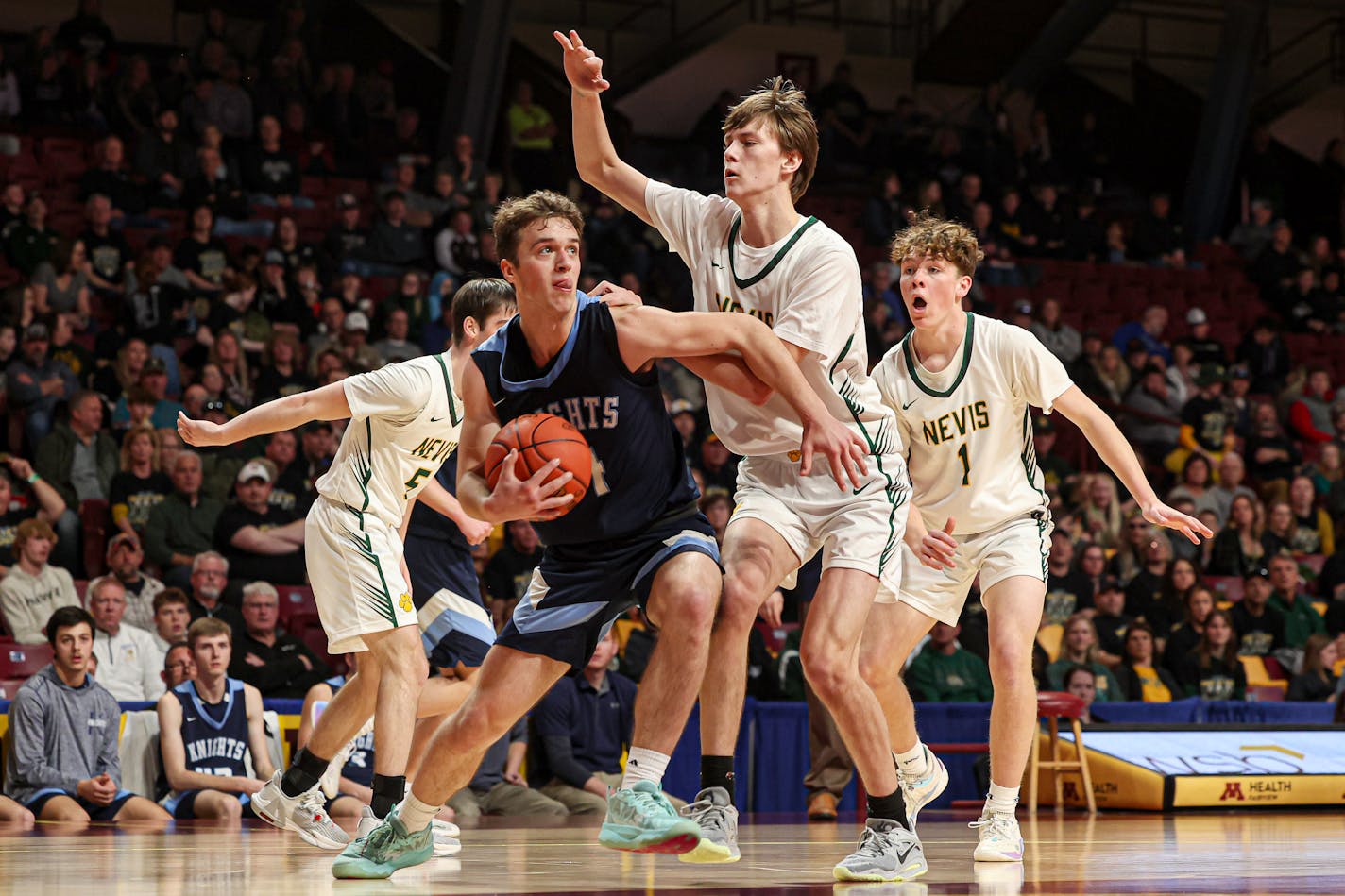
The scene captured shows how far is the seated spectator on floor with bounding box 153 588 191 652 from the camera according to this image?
998 centimetres

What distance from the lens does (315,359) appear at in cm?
1328

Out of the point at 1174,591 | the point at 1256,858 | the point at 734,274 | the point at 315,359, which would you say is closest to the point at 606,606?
the point at 734,274

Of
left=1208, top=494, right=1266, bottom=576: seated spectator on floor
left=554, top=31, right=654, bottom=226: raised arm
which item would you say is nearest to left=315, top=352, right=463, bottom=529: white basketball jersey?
left=554, top=31, right=654, bottom=226: raised arm

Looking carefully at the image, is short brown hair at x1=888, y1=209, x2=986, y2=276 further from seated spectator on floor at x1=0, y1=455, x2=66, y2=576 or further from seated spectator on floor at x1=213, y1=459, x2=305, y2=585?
seated spectator on floor at x1=0, y1=455, x2=66, y2=576

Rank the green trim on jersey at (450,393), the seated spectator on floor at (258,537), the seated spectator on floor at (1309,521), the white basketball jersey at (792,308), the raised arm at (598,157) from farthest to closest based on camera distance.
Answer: the seated spectator on floor at (1309,521) < the seated spectator on floor at (258,537) < the green trim on jersey at (450,393) < the raised arm at (598,157) < the white basketball jersey at (792,308)

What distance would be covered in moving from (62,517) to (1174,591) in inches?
349

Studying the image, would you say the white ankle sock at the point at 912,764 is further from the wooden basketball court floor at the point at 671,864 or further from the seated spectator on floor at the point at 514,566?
the seated spectator on floor at the point at 514,566

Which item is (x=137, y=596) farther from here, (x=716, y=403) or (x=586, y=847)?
(x=716, y=403)

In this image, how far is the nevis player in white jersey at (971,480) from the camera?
630 centimetres

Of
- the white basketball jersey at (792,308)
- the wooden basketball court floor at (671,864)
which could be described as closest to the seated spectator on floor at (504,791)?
the wooden basketball court floor at (671,864)

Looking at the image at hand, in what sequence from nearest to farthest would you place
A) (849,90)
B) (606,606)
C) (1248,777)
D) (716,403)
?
(606,606), (716,403), (1248,777), (849,90)

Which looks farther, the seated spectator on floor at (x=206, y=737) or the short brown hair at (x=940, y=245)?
the seated spectator on floor at (x=206, y=737)

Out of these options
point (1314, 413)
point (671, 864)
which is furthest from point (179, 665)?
point (1314, 413)

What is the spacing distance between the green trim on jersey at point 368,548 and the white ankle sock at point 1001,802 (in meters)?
2.48
